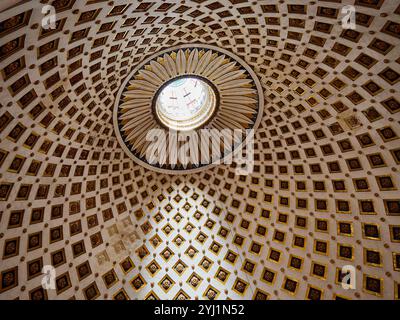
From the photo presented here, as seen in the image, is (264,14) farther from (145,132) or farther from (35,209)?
(35,209)

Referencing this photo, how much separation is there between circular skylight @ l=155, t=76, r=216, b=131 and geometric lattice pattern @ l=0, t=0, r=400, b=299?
3.88 metres

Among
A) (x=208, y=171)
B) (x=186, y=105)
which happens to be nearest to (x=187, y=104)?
(x=186, y=105)

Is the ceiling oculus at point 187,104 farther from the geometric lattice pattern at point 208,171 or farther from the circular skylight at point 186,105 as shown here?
the geometric lattice pattern at point 208,171

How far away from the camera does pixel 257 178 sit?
1952 cm

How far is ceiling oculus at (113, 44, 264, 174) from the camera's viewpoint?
1578 centimetres

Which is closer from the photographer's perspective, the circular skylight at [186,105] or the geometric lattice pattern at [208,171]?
the geometric lattice pattern at [208,171]

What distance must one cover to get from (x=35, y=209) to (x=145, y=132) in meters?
8.11

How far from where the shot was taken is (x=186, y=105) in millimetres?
21672

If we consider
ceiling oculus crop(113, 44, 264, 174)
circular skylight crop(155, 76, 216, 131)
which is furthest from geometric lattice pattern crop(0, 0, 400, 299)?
circular skylight crop(155, 76, 216, 131)

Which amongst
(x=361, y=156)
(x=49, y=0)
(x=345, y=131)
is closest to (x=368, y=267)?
(x=361, y=156)

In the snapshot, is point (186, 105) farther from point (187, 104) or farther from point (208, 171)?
point (208, 171)

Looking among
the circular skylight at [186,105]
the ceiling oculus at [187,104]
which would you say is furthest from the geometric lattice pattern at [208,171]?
the circular skylight at [186,105]

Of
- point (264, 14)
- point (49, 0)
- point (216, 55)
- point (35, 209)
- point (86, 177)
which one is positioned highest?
point (49, 0)

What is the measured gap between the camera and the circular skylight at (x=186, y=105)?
1931 cm
